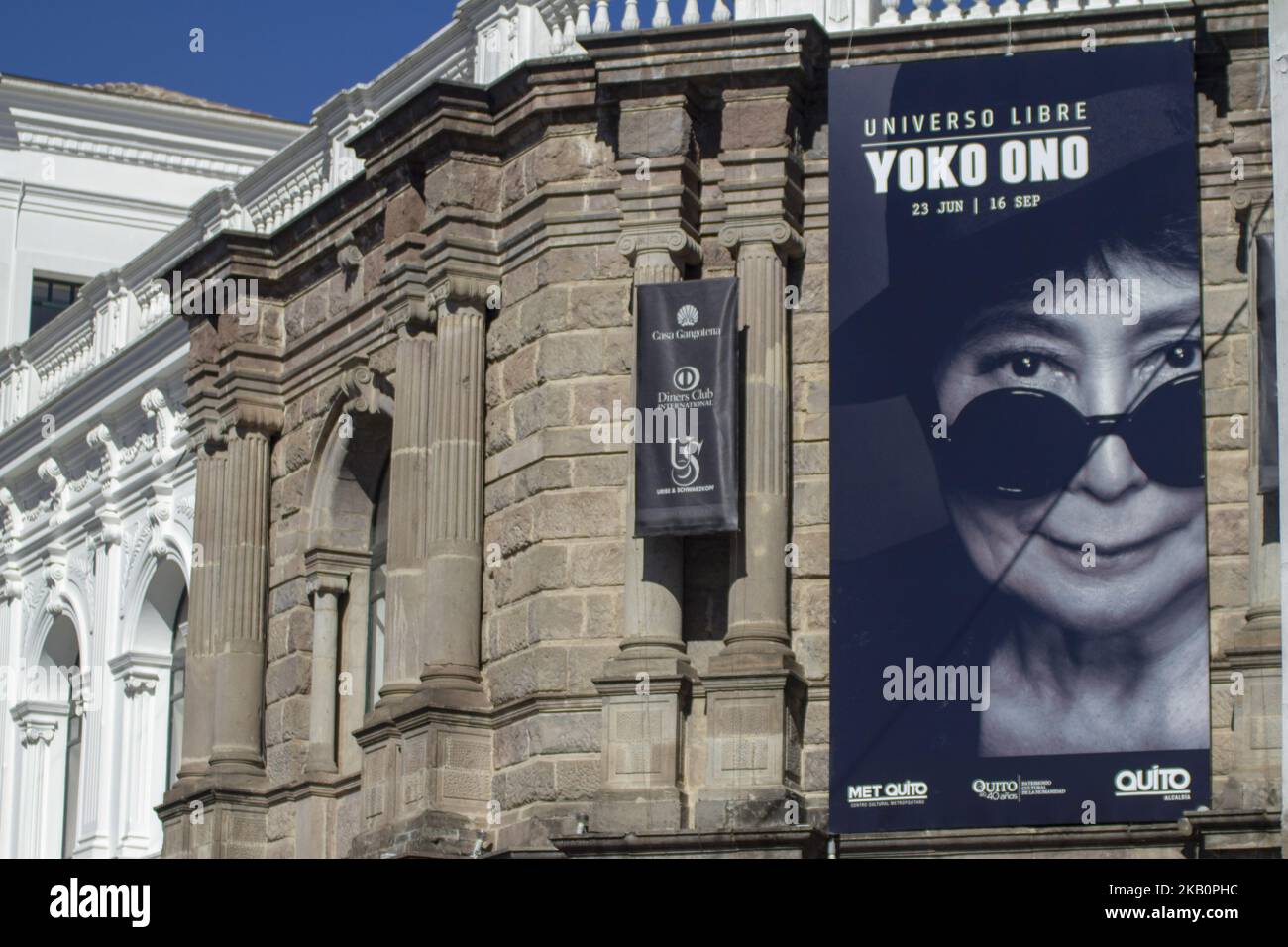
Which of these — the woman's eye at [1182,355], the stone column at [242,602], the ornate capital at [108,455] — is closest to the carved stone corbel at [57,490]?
the ornate capital at [108,455]

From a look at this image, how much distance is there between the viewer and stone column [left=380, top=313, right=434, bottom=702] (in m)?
27.5

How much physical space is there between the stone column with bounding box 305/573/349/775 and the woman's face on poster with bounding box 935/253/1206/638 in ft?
24.6

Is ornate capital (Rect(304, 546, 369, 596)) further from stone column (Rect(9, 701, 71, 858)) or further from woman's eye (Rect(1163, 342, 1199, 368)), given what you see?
woman's eye (Rect(1163, 342, 1199, 368))

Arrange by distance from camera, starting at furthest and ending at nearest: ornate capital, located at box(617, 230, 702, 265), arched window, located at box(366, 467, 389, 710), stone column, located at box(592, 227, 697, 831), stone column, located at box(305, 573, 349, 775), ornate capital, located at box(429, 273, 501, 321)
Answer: arched window, located at box(366, 467, 389, 710) < stone column, located at box(305, 573, 349, 775) < ornate capital, located at box(429, 273, 501, 321) < ornate capital, located at box(617, 230, 702, 265) < stone column, located at box(592, 227, 697, 831)

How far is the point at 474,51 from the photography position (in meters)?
29.0

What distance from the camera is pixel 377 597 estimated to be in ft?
99.7

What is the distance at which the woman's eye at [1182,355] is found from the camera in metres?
25.0

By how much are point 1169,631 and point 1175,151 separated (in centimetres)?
390

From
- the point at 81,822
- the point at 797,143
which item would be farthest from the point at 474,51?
the point at 81,822

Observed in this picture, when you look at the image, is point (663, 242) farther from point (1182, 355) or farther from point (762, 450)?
point (1182, 355)

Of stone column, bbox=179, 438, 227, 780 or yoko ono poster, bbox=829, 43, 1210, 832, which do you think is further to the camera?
stone column, bbox=179, 438, 227, 780

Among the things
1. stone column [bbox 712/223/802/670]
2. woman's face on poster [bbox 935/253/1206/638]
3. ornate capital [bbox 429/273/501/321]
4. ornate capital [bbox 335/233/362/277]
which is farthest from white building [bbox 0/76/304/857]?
woman's face on poster [bbox 935/253/1206/638]

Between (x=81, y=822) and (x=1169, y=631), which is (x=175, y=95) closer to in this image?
(x=81, y=822)
